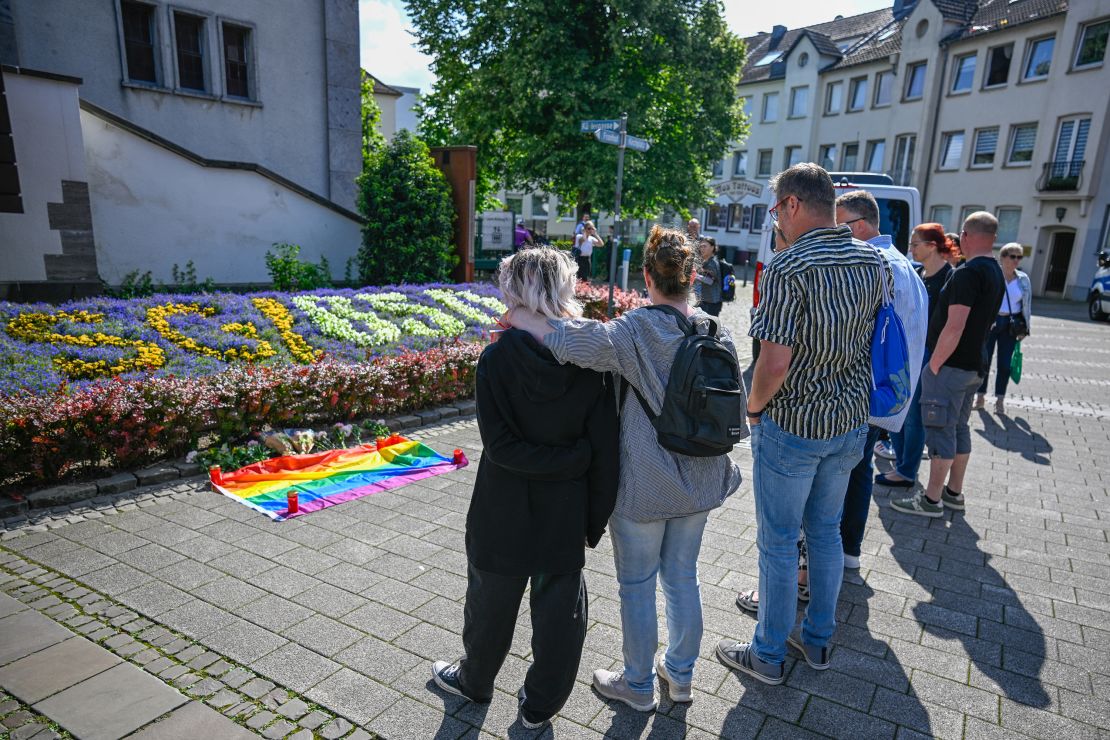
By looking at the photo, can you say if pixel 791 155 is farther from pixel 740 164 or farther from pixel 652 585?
pixel 652 585

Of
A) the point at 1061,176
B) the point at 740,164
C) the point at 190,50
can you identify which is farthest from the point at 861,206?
the point at 740,164

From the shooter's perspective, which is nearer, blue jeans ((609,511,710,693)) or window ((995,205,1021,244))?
blue jeans ((609,511,710,693))

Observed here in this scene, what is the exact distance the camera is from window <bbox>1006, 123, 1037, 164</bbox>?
93.2 ft

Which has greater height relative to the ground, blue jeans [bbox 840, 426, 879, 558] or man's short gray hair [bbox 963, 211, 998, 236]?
man's short gray hair [bbox 963, 211, 998, 236]

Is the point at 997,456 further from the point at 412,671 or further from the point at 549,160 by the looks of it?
the point at 549,160

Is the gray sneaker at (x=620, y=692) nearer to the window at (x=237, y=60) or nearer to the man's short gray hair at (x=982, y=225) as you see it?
the man's short gray hair at (x=982, y=225)

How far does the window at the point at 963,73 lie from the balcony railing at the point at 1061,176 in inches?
225

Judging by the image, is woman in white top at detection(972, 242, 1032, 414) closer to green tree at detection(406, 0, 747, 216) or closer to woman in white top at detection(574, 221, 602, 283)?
woman in white top at detection(574, 221, 602, 283)

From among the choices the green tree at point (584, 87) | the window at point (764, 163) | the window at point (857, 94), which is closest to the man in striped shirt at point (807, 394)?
the green tree at point (584, 87)

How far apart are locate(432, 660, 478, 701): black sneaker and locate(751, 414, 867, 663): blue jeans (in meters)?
1.41

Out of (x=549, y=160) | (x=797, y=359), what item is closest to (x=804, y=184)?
(x=797, y=359)

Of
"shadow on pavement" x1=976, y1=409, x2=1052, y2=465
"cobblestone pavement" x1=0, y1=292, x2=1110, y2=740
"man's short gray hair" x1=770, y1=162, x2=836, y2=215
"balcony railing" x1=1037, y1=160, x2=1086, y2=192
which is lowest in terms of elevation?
"shadow on pavement" x1=976, y1=409, x2=1052, y2=465

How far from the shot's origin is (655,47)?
22.3 metres

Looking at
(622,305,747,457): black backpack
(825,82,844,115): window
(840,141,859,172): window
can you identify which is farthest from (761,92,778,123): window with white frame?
(622,305,747,457): black backpack
